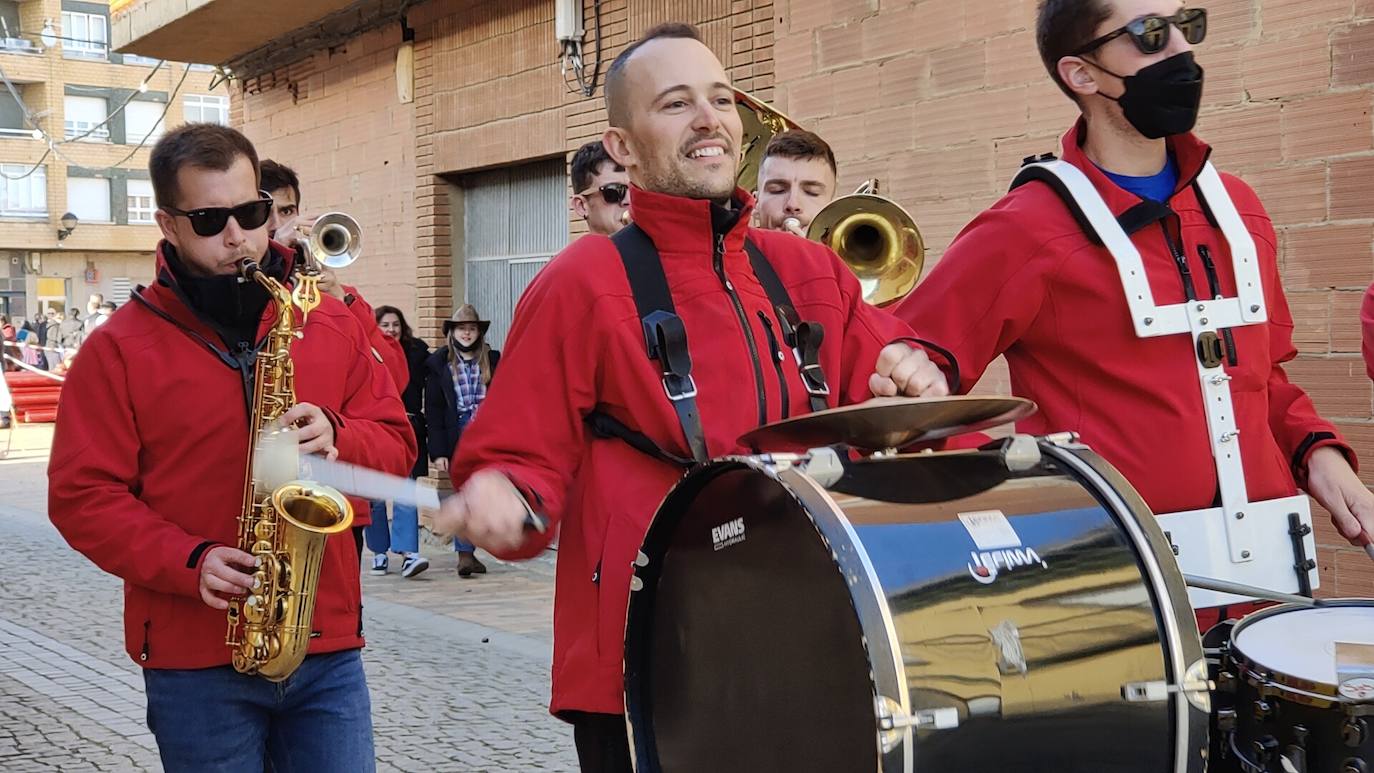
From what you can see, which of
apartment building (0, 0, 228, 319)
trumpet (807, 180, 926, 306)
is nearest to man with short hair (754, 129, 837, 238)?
trumpet (807, 180, 926, 306)

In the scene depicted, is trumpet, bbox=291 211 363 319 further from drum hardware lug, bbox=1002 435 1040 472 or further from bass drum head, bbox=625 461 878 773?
drum hardware lug, bbox=1002 435 1040 472

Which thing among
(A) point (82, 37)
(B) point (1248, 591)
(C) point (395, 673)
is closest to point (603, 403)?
(B) point (1248, 591)

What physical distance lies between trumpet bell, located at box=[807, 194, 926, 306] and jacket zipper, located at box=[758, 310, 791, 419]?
6.92ft

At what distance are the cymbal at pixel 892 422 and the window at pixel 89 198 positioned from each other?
160ft

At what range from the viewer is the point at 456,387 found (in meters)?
10.1

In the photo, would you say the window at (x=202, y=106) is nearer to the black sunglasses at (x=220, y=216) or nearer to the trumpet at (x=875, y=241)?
the trumpet at (x=875, y=241)

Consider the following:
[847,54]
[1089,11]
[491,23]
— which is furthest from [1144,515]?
[491,23]

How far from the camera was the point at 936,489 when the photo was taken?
2.12 metres

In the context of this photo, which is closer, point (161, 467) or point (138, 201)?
point (161, 467)

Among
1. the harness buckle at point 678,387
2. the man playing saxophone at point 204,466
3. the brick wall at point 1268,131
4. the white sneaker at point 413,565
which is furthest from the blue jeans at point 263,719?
the white sneaker at point 413,565

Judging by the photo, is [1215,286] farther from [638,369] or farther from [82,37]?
[82,37]

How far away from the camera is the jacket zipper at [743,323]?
2.51 m

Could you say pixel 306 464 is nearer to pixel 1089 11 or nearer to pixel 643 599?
pixel 643 599

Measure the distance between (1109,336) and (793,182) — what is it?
2.07 meters
